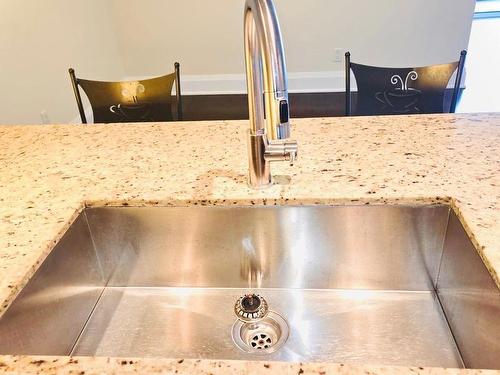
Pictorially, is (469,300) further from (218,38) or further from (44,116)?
(218,38)

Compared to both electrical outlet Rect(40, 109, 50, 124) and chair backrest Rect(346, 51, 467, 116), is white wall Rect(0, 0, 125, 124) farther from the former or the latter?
chair backrest Rect(346, 51, 467, 116)

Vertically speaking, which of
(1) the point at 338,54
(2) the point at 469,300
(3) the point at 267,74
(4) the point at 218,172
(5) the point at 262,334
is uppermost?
(3) the point at 267,74

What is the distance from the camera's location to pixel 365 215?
86 cm

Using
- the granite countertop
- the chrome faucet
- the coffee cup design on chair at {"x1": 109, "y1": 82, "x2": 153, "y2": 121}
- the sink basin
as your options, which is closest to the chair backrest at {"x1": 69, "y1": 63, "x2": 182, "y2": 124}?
the coffee cup design on chair at {"x1": 109, "y1": 82, "x2": 153, "y2": 121}

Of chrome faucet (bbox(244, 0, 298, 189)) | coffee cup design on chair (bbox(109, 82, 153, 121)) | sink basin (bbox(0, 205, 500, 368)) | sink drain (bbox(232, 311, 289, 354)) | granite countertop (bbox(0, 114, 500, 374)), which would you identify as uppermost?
chrome faucet (bbox(244, 0, 298, 189))

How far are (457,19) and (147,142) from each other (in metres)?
3.45

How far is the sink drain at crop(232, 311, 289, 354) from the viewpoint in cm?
83

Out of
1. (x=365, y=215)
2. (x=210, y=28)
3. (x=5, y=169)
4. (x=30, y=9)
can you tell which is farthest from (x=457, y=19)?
(x=5, y=169)

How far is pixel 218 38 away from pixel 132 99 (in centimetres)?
255

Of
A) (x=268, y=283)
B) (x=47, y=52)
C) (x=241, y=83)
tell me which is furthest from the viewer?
(x=241, y=83)

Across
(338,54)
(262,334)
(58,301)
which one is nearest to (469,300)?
(262,334)

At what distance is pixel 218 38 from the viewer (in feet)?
13.2

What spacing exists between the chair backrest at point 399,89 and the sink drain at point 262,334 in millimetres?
992

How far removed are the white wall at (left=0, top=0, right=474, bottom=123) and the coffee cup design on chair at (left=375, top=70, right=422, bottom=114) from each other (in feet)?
7.94
